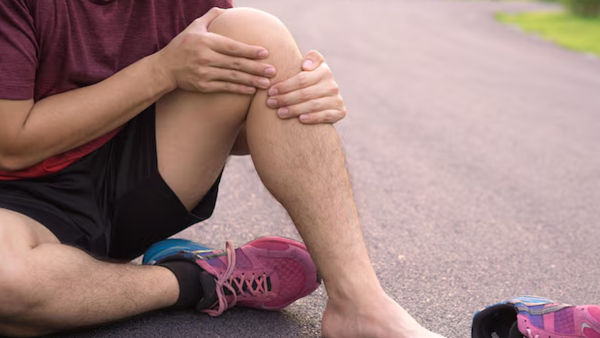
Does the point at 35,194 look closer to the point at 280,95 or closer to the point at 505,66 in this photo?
the point at 280,95

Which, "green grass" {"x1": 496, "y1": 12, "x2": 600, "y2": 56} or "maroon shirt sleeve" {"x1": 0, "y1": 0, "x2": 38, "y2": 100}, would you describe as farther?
"green grass" {"x1": 496, "y1": 12, "x2": 600, "y2": 56}

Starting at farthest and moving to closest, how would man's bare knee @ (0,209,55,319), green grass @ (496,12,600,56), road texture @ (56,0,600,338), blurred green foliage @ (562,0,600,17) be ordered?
blurred green foliage @ (562,0,600,17)
green grass @ (496,12,600,56)
road texture @ (56,0,600,338)
man's bare knee @ (0,209,55,319)

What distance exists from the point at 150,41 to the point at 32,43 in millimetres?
351

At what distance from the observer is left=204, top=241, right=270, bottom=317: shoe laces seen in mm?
2264

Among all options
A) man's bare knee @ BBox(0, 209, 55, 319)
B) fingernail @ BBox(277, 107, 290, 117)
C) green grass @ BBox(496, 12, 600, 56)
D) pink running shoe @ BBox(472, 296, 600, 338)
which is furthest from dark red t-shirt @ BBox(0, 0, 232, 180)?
green grass @ BBox(496, 12, 600, 56)

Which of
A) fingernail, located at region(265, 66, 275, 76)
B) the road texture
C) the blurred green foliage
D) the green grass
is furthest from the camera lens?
the blurred green foliage

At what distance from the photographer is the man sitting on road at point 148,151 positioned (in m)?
1.98

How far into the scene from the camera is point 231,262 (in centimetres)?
229

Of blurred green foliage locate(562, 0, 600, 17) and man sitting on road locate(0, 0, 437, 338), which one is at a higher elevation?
man sitting on road locate(0, 0, 437, 338)

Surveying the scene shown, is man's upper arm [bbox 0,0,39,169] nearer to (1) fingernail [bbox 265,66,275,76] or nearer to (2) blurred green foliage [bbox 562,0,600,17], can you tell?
(1) fingernail [bbox 265,66,275,76]

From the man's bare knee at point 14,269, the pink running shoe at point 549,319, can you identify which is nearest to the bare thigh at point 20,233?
the man's bare knee at point 14,269

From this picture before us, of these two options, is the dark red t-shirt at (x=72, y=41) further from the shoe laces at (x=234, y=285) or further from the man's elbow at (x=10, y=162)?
the shoe laces at (x=234, y=285)

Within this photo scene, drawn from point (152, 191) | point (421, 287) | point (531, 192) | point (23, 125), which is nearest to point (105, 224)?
point (152, 191)

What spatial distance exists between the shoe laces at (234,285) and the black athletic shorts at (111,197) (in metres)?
0.19
